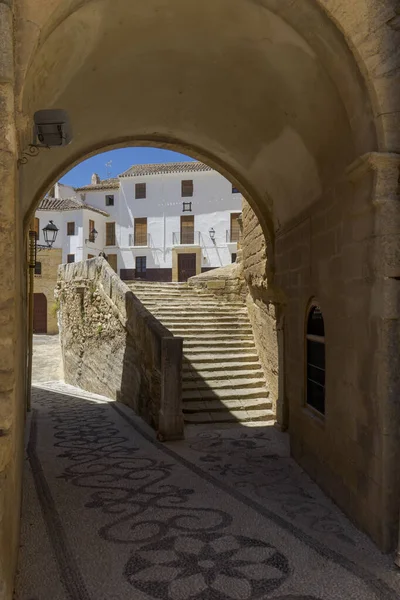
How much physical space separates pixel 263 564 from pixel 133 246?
33274 millimetres

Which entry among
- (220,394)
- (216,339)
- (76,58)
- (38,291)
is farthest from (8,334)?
(38,291)

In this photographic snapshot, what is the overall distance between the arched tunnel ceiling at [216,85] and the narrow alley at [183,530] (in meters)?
2.95

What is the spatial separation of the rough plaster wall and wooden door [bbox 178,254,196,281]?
73.8 ft

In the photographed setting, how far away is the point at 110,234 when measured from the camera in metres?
38.4

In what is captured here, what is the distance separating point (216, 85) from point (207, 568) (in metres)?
4.59

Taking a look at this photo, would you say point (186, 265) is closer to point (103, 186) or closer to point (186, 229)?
point (186, 229)

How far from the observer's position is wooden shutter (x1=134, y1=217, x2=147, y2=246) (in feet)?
116

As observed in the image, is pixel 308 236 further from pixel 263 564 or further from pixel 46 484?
pixel 46 484

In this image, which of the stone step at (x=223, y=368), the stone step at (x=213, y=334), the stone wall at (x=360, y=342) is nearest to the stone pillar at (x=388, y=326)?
the stone wall at (x=360, y=342)

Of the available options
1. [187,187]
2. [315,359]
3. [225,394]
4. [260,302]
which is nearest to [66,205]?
[187,187]

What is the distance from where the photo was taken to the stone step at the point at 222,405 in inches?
324

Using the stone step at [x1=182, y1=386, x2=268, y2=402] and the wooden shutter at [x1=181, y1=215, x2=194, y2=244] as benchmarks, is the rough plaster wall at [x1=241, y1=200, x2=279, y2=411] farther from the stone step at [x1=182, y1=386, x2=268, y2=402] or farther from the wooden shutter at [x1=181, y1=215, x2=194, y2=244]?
the wooden shutter at [x1=181, y1=215, x2=194, y2=244]

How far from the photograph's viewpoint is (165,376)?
690cm

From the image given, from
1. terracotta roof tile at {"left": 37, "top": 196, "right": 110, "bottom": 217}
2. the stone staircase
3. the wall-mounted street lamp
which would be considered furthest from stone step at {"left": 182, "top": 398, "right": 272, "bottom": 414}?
terracotta roof tile at {"left": 37, "top": 196, "right": 110, "bottom": 217}
